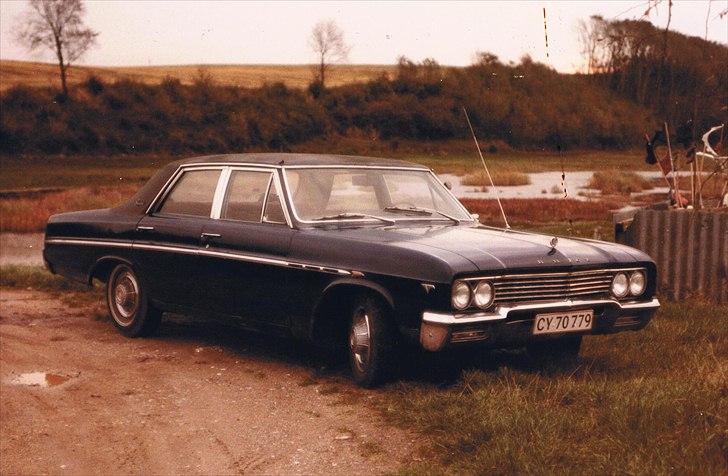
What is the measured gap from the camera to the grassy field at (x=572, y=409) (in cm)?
505

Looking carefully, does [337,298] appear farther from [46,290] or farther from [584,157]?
[584,157]

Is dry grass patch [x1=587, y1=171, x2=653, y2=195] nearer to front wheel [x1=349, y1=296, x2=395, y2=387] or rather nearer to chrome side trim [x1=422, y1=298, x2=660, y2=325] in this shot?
chrome side trim [x1=422, y1=298, x2=660, y2=325]

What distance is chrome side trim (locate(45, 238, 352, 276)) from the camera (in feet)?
22.7

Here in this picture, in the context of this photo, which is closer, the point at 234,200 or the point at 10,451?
the point at 10,451

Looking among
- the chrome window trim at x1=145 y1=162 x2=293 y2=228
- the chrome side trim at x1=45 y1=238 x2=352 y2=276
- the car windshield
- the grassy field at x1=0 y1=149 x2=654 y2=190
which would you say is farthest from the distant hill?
the car windshield

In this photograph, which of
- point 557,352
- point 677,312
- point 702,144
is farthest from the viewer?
point 702,144

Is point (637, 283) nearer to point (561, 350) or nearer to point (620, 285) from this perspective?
point (620, 285)

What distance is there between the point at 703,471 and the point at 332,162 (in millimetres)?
3840

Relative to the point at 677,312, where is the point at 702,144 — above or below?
above

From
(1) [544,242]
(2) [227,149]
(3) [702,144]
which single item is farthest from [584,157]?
(1) [544,242]

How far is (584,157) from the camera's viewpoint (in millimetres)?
72000

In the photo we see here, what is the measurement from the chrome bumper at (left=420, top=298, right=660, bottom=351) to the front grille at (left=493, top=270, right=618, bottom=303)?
0.17ft

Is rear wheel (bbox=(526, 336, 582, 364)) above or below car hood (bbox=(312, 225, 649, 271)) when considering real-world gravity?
below

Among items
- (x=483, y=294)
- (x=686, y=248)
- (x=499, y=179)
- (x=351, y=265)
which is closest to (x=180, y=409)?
(x=351, y=265)
